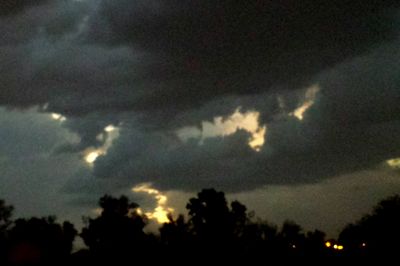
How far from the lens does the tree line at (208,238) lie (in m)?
47.6

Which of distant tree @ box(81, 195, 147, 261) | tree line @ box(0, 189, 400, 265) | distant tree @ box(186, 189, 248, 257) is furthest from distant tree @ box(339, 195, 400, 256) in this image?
distant tree @ box(81, 195, 147, 261)

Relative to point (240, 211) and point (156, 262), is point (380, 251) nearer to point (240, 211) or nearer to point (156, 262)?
point (156, 262)

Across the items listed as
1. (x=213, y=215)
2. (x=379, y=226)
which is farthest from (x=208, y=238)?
(x=379, y=226)

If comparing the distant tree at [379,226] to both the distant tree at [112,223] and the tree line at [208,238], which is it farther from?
the distant tree at [112,223]

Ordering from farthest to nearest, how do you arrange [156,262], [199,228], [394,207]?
[394,207]
[199,228]
[156,262]

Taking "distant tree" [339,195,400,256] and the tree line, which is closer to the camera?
the tree line

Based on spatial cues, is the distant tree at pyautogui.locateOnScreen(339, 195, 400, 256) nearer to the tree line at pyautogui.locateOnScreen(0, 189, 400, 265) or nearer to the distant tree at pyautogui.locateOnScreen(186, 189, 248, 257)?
the tree line at pyautogui.locateOnScreen(0, 189, 400, 265)

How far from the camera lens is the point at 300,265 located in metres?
53.2

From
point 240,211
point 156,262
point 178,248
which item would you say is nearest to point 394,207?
point 240,211

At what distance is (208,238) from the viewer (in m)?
74.0

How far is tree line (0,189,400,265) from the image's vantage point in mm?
47625

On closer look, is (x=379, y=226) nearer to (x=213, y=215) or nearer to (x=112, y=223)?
(x=213, y=215)

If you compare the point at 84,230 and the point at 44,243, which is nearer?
the point at 44,243

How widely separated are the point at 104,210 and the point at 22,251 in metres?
80.9
